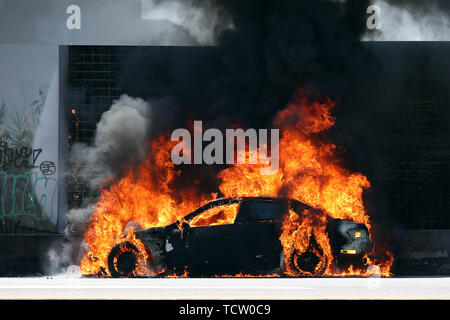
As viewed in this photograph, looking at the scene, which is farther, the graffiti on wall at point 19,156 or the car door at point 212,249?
the graffiti on wall at point 19,156

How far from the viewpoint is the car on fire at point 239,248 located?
1053cm

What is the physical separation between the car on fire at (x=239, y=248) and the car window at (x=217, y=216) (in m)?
0.04

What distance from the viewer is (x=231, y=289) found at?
8.60 metres

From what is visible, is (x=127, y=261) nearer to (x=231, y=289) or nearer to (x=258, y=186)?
(x=231, y=289)

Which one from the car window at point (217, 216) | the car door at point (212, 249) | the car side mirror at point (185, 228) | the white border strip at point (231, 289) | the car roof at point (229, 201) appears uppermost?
the car roof at point (229, 201)

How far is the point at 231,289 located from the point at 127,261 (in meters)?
2.81

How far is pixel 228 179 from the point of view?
13984 millimetres

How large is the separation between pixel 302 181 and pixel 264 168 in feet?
3.53

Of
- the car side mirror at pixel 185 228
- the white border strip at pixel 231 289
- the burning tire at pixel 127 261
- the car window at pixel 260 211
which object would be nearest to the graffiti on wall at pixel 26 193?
the burning tire at pixel 127 261

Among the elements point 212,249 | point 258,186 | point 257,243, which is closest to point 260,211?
point 257,243

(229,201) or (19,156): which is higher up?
(19,156)

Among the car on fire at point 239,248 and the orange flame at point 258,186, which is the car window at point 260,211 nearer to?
the car on fire at point 239,248

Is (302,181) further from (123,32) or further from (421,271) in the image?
(123,32)

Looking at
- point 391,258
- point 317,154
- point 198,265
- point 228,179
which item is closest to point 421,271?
point 391,258
